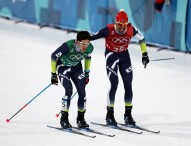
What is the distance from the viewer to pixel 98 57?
1653cm

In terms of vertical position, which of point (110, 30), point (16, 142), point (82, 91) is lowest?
point (16, 142)

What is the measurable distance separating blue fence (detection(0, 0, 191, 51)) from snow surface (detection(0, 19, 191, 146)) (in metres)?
0.48

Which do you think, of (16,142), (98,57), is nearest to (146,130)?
(16,142)

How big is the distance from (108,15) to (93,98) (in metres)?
5.45

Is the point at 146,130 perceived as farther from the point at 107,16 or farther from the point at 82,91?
the point at 107,16

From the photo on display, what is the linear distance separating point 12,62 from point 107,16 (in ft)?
11.4

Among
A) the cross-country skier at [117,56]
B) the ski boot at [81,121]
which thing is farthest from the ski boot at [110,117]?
the ski boot at [81,121]

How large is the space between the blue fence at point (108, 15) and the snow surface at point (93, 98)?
1.56 ft

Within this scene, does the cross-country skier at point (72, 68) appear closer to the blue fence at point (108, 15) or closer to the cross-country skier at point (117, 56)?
the cross-country skier at point (117, 56)

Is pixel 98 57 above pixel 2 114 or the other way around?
above

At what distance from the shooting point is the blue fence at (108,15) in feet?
54.4

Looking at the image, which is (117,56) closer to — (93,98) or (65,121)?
(65,121)

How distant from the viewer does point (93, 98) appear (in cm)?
1311

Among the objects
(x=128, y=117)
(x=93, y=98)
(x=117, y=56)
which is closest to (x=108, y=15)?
(x=93, y=98)
